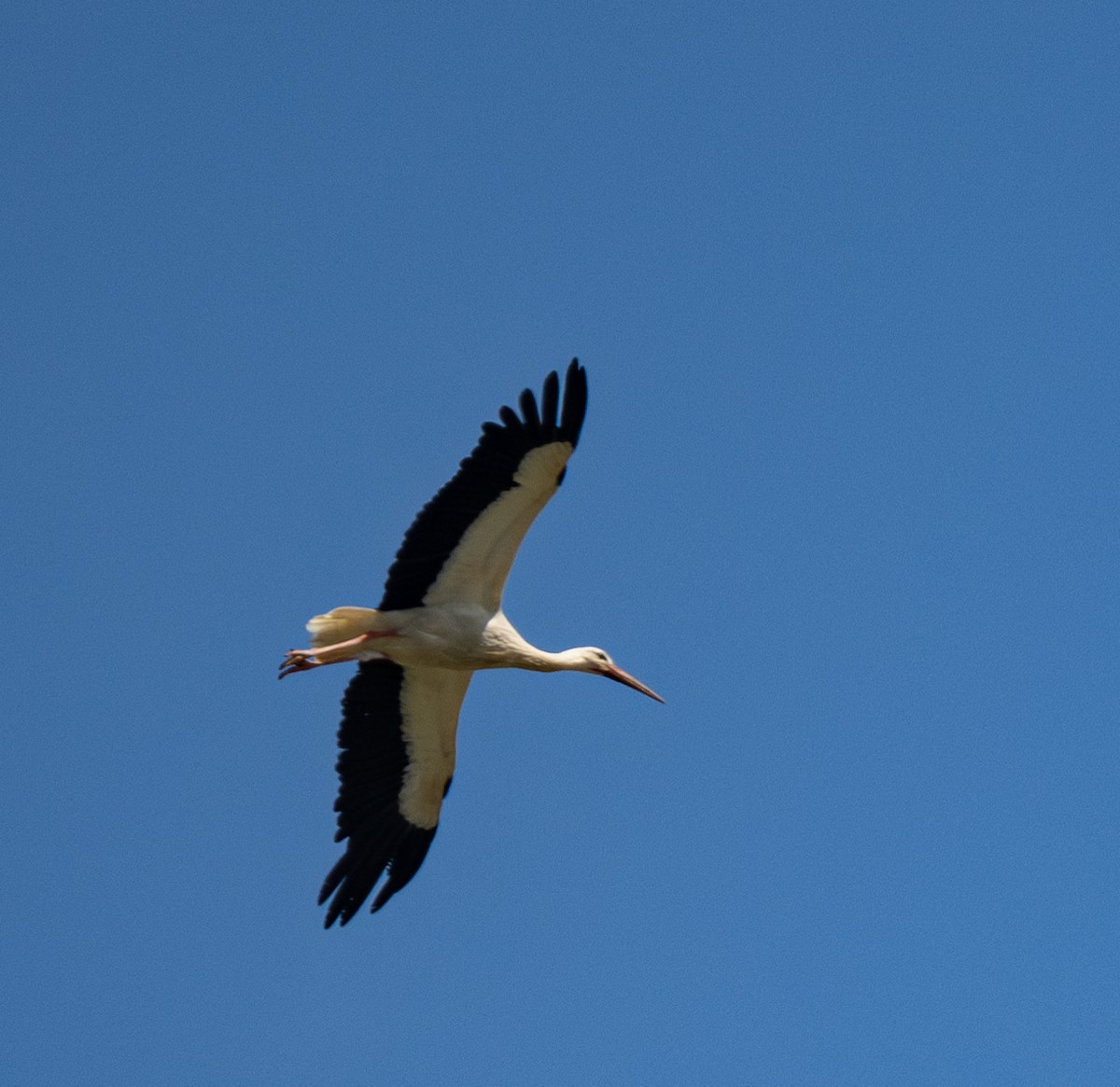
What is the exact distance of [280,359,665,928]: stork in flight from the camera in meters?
12.5

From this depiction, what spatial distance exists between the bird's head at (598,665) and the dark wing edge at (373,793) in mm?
1456

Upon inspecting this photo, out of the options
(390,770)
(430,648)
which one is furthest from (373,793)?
(430,648)

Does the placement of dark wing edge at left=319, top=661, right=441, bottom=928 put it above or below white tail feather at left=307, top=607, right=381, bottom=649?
below

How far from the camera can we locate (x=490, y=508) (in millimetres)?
12742

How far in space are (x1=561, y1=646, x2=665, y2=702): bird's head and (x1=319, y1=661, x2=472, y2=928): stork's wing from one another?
88 centimetres

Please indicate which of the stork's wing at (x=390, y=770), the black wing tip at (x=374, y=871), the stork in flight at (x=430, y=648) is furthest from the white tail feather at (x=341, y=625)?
the black wing tip at (x=374, y=871)

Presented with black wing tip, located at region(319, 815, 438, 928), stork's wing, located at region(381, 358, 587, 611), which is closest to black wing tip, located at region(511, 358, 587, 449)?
stork's wing, located at region(381, 358, 587, 611)

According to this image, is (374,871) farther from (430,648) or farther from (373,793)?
(430,648)

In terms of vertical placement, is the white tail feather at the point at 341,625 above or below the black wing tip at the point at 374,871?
above

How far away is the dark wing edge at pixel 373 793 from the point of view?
14.0m

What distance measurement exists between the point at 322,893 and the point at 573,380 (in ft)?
15.3

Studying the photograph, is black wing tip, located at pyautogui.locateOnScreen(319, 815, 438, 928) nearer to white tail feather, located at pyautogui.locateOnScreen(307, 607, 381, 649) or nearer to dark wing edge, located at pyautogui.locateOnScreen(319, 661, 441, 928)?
dark wing edge, located at pyautogui.locateOnScreen(319, 661, 441, 928)

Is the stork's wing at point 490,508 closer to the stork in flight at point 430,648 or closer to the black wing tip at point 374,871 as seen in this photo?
the stork in flight at point 430,648

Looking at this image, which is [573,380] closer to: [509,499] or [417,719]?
[509,499]
